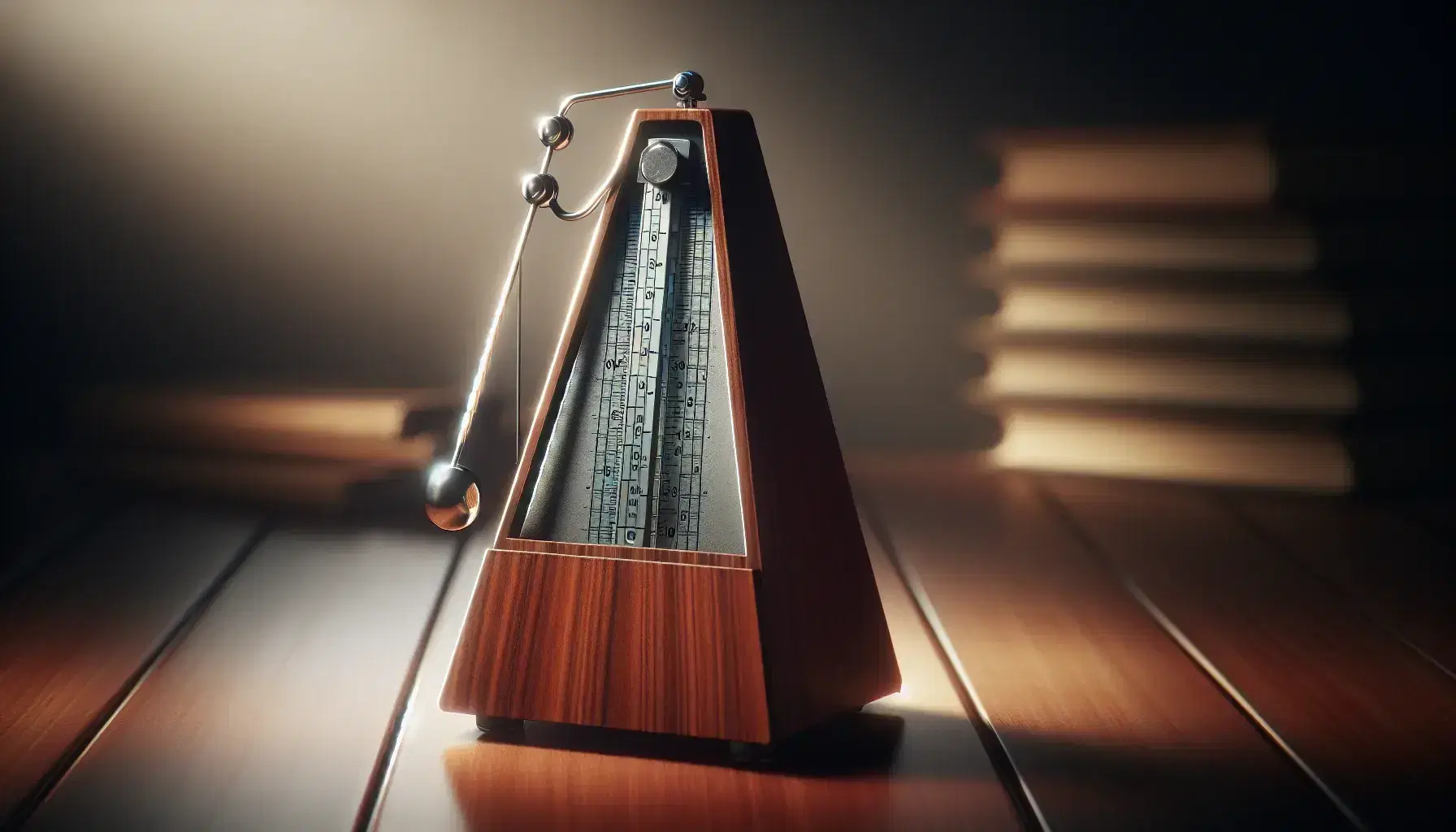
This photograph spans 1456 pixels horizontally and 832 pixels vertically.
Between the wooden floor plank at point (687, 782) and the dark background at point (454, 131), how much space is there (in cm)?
119

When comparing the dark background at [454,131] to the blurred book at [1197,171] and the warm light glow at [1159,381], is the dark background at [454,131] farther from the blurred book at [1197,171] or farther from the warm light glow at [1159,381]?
the warm light glow at [1159,381]

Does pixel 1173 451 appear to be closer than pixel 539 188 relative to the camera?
No

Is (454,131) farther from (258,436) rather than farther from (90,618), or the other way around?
(90,618)

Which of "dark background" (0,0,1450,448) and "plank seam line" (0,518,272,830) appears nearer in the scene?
"plank seam line" (0,518,272,830)

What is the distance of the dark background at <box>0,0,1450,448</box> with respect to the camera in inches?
73.2

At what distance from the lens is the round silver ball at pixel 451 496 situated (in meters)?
0.84

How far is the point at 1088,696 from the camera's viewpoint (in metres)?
0.93

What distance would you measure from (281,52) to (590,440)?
4.39 ft

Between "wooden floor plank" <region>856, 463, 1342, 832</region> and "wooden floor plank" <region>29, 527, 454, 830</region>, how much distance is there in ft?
1.40

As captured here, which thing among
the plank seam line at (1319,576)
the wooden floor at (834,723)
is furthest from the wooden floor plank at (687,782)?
the plank seam line at (1319,576)

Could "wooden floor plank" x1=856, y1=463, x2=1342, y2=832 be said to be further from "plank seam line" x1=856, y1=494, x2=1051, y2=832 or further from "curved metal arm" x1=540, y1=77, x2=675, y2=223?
"curved metal arm" x1=540, y1=77, x2=675, y2=223

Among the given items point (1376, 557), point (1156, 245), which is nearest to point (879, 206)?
Result: point (1156, 245)

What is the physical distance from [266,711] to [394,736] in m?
0.11

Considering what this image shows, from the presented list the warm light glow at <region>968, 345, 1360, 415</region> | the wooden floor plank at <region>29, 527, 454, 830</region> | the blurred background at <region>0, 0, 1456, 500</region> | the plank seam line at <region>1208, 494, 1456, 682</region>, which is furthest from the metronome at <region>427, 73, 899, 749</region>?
the warm light glow at <region>968, 345, 1360, 415</region>
